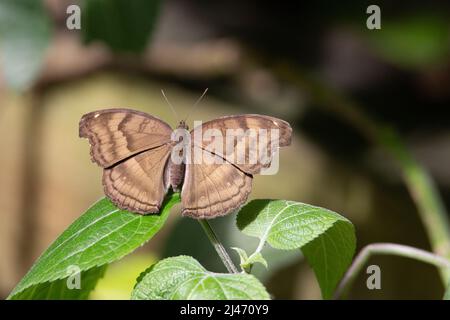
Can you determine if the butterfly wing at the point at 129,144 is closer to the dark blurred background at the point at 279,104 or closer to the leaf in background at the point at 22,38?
the leaf in background at the point at 22,38

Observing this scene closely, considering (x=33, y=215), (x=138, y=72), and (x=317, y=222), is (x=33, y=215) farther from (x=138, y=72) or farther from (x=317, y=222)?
(x=317, y=222)

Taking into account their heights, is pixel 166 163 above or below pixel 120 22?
below

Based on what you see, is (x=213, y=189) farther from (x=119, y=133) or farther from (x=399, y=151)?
(x=399, y=151)

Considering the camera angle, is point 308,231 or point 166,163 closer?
point 308,231

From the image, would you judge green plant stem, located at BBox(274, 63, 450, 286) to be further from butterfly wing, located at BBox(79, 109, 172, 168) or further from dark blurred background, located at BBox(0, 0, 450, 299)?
butterfly wing, located at BBox(79, 109, 172, 168)

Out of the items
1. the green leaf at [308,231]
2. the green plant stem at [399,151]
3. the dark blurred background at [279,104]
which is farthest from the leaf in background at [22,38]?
the green leaf at [308,231]

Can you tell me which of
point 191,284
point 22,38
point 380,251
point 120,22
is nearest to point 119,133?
point 191,284

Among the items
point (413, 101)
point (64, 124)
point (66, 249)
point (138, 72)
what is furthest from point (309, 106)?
point (66, 249)
